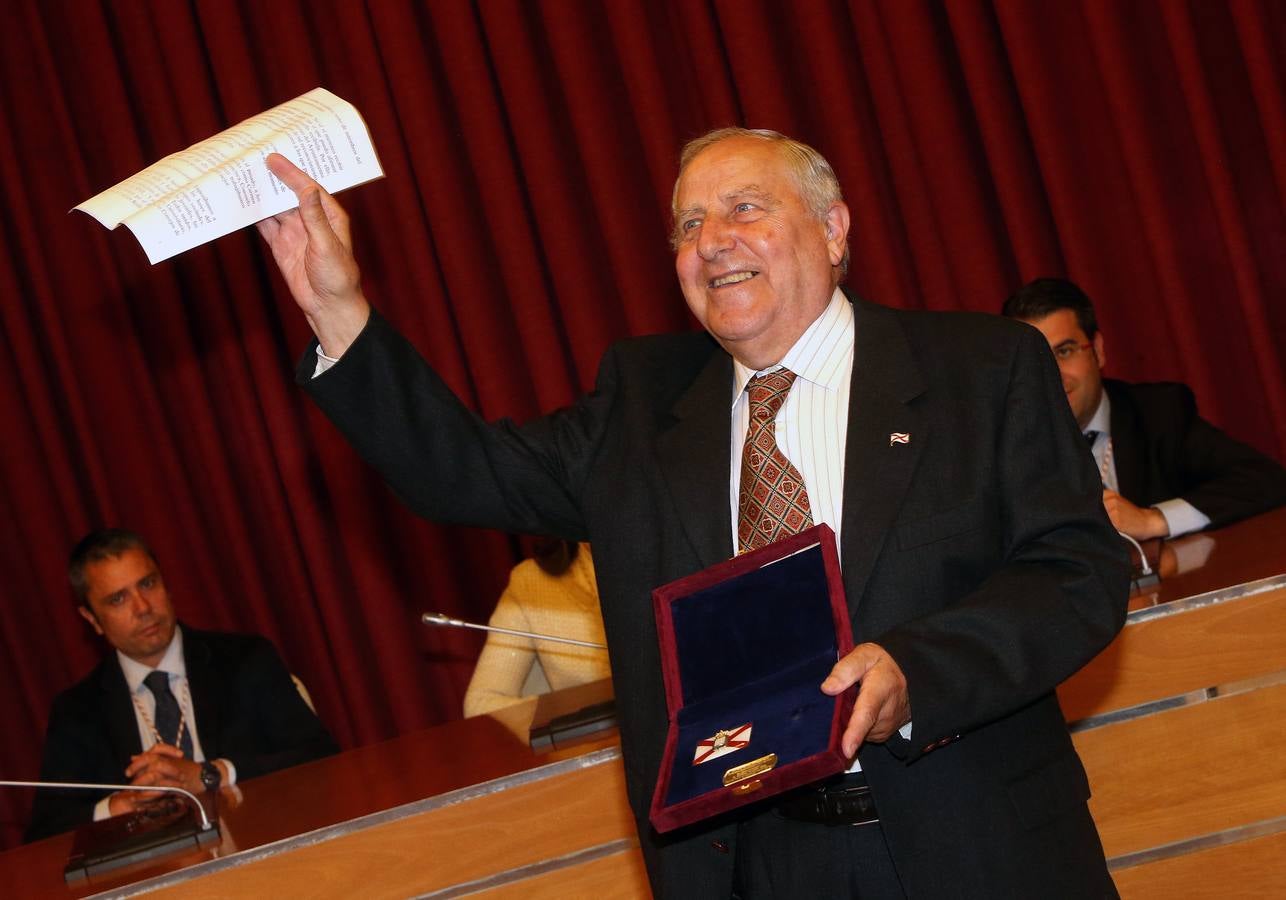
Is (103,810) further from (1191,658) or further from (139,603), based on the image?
(1191,658)

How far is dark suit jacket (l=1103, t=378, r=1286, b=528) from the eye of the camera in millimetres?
3787

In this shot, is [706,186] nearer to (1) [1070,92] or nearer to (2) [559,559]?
(2) [559,559]

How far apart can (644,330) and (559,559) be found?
3.46 feet

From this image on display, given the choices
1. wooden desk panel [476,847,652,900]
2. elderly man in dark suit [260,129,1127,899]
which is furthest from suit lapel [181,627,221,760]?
elderly man in dark suit [260,129,1127,899]

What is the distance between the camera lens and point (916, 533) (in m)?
1.71

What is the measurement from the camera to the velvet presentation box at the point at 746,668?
4.88 ft

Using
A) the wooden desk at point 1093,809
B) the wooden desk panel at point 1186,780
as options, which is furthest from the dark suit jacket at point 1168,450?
the wooden desk panel at point 1186,780

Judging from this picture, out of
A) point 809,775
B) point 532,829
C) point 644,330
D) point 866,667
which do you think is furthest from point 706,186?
point 644,330

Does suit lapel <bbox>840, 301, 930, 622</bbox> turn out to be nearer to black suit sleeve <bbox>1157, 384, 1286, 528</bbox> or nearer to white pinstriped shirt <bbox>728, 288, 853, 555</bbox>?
white pinstriped shirt <bbox>728, 288, 853, 555</bbox>

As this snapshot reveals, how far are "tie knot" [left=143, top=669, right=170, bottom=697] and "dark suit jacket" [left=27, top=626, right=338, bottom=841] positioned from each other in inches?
2.9

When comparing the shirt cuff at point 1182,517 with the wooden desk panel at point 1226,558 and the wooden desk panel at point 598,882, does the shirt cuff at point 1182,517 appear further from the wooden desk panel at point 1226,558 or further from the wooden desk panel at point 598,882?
the wooden desk panel at point 598,882

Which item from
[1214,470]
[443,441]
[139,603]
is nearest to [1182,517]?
[1214,470]

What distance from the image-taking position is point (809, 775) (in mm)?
1437

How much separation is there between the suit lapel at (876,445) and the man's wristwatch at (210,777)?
2.07 metres
